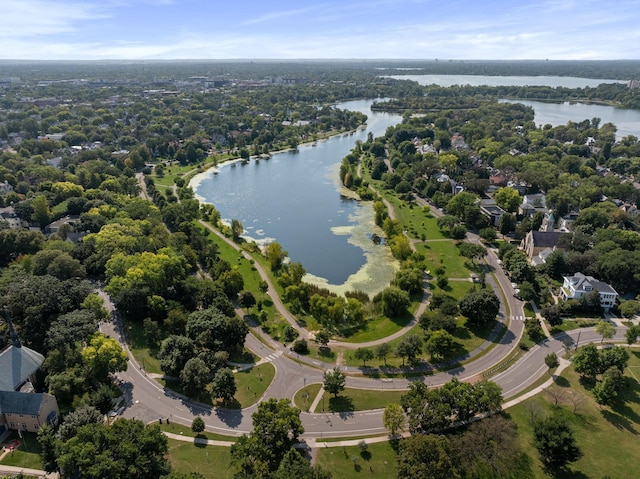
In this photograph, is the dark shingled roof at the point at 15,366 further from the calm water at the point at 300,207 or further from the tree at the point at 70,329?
the calm water at the point at 300,207

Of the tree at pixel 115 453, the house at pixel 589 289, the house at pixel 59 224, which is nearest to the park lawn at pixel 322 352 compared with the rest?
the tree at pixel 115 453

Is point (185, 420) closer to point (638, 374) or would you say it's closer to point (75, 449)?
point (75, 449)

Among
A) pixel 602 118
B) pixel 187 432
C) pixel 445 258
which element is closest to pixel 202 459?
pixel 187 432

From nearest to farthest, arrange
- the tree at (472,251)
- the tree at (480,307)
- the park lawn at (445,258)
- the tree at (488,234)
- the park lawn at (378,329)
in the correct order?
1. the park lawn at (378,329)
2. the tree at (480,307)
3. the park lawn at (445,258)
4. the tree at (472,251)
5. the tree at (488,234)

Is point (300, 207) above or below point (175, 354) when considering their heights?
below

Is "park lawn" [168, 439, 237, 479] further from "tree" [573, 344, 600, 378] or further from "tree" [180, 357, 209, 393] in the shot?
"tree" [573, 344, 600, 378]

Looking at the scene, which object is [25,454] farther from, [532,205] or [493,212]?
[532,205]

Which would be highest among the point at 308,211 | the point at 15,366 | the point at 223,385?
the point at 15,366
